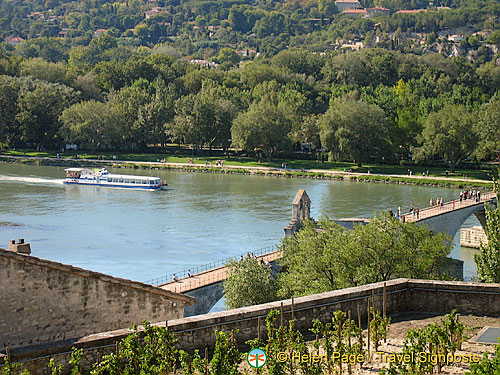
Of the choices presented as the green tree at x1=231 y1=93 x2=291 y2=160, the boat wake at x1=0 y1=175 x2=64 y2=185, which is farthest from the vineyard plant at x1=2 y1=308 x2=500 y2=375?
the green tree at x1=231 y1=93 x2=291 y2=160

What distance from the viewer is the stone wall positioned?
17125 millimetres

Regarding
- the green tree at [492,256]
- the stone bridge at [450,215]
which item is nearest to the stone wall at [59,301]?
the green tree at [492,256]

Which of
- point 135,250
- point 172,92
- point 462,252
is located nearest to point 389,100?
point 172,92

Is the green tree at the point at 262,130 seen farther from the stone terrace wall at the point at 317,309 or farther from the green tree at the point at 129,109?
the stone terrace wall at the point at 317,309

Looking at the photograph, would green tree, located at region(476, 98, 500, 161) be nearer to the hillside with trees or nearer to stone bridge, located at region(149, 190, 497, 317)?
the hillside with trees

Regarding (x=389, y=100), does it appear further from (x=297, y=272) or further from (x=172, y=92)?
(x=297, y=272)

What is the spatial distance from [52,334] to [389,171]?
76.7 metres

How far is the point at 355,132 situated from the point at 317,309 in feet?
256

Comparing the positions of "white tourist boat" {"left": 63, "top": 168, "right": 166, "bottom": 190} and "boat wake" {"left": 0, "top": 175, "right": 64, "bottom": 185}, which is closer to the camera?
"boat wake" {"left": 0, "top": 175, "right": 64, "bottom": 185}

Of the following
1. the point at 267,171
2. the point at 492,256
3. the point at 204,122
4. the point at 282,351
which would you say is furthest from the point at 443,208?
the point at 204,122

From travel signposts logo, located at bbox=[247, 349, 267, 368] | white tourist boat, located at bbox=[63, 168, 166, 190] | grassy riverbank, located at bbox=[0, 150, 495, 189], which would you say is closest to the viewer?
travel signposts logo, located at bbox=[247, 349, 267, 368]

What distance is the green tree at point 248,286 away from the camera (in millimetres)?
32969

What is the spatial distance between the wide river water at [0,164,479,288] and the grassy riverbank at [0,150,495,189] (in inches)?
98.7

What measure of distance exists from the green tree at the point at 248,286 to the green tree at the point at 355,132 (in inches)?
2354
